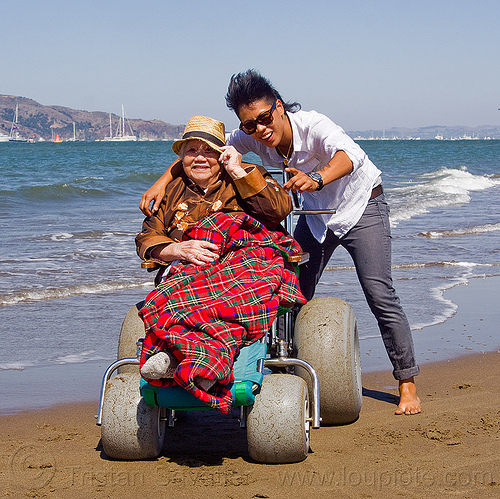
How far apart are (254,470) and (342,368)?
0.81 m

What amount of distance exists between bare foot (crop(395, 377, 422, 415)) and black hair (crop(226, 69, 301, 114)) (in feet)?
6.06

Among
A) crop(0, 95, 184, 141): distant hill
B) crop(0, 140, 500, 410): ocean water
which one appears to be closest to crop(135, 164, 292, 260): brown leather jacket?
crop(0, 140, 500, 410): ocean water

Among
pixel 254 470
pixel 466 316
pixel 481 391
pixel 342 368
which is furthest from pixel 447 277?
pixel 254 470

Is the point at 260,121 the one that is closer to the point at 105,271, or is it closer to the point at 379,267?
the point at 379,267

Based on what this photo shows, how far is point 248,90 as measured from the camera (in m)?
4.04

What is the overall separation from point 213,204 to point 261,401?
3.74 feet

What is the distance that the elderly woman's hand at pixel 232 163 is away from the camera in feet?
12.8

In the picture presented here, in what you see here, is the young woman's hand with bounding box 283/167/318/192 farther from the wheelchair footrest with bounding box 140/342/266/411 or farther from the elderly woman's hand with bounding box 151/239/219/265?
the wheelchair footrest with bounding box 140/342/266/411

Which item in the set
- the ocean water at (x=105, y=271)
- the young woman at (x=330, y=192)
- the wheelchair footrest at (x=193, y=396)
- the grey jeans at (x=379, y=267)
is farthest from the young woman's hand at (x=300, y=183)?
the ocean water at (x=105, y=271)

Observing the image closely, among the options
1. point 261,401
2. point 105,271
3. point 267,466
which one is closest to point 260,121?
point 261,401

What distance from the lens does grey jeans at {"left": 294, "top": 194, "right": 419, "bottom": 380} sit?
441 cm

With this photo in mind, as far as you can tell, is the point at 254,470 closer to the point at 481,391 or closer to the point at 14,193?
the point at 481,391

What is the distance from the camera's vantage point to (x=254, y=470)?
3.48 metres

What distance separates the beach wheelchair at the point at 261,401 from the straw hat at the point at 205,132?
109cm
